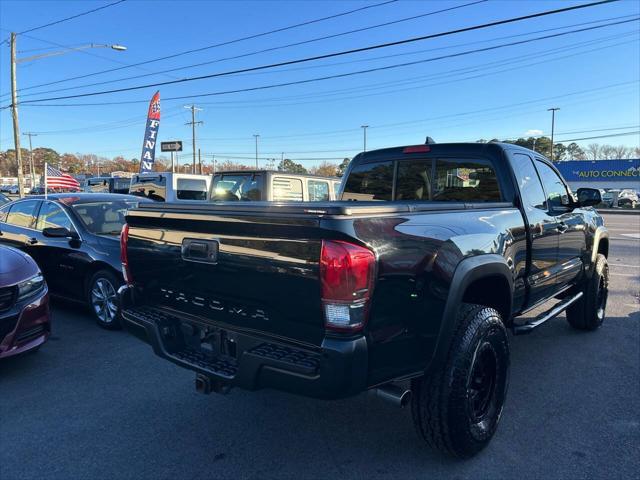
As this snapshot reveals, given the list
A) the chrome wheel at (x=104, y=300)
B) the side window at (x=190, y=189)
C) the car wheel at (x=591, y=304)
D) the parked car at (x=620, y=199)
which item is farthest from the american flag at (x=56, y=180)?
the parked car at (x=620, y=199)

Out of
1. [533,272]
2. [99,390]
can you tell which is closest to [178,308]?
[99,390]

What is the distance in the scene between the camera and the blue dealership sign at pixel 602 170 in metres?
51.1

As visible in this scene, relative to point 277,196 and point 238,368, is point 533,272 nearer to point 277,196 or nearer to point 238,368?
point 238,368

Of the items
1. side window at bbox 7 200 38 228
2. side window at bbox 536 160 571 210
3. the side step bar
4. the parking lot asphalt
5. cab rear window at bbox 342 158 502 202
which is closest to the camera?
the parking lot asphalt

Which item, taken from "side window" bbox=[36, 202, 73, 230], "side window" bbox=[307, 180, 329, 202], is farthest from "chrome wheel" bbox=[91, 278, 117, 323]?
"side window" bbox=[307, 180, 329, 202]

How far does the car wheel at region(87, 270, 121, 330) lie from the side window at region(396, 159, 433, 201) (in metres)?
3.32

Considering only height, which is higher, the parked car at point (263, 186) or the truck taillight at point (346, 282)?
the parked car at point (263, 186)

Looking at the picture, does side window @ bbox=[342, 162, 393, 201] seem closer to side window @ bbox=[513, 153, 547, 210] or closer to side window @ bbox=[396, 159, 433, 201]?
side window @ bbox=[396, 159, 433, 201]

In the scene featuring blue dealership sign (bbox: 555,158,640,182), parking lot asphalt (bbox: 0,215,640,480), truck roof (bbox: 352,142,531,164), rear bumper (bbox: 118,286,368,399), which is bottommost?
parking lot asphalt (bbox: 0,215,640,480)

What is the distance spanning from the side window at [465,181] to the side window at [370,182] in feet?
1.57

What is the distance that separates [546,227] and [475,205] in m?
1.22

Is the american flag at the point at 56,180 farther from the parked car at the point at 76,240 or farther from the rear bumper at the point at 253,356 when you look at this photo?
the rear bumper at the point at 253,356

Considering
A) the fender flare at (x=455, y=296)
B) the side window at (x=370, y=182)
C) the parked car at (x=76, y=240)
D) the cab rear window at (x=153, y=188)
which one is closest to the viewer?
the fender flare at (x=455, y=296)

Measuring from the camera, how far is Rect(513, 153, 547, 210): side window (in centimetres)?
379
